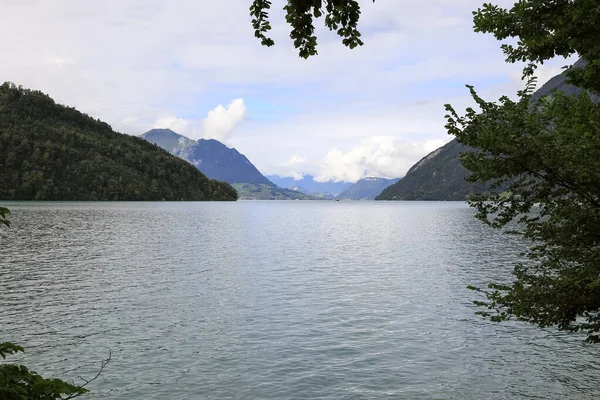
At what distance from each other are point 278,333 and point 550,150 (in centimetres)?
1891

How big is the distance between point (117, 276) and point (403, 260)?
36.3 meters

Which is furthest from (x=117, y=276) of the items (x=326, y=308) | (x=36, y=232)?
(x=36, y=232)

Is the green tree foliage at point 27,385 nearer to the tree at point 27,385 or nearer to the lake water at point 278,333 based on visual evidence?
the tree at point 27,385

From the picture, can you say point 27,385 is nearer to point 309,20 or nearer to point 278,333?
point 309,20

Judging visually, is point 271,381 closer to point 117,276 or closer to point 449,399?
point 449,399

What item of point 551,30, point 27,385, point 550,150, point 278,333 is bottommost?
point 278,333

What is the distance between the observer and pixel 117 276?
4622cm

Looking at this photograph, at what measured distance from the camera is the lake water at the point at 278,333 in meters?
20.3

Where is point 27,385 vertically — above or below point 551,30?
below

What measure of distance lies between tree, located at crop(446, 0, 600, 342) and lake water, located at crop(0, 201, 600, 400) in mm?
6311

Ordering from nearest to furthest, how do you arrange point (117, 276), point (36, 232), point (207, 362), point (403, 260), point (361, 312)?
point (207, 362), point (361, 312), point (117, 276), point (403, 260), point (36, 232)

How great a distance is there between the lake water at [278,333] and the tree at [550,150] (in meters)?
6.31

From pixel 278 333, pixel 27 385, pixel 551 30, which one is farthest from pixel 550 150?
pixel 278 333

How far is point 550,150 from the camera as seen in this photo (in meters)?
14.2
